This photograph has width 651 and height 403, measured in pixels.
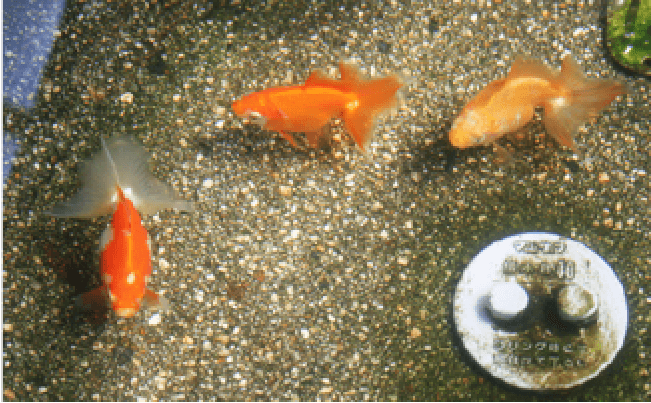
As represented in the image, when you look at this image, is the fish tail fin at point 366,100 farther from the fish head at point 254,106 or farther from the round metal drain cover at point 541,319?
the round metal drain cover at point 541,319

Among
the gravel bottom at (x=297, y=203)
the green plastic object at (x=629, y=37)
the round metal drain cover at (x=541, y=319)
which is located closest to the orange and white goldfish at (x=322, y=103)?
the gravel bottom at (x=297, y=203)

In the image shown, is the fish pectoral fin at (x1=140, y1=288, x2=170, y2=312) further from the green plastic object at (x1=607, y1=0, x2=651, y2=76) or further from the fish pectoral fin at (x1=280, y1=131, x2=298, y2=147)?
the green plastic object at (x1=607, y1=0, x2=651, y2=76)

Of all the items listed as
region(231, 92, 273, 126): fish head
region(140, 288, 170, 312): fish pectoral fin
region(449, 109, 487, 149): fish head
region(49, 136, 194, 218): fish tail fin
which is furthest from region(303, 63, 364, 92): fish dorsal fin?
region(140, 288, 170, 312): fish pectoral fin

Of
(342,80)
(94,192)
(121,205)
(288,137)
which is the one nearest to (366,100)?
(342,80)

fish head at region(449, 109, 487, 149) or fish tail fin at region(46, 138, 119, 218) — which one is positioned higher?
fish head at region(449, 109, 487, 149)

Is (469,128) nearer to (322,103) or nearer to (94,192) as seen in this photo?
(322,103)
